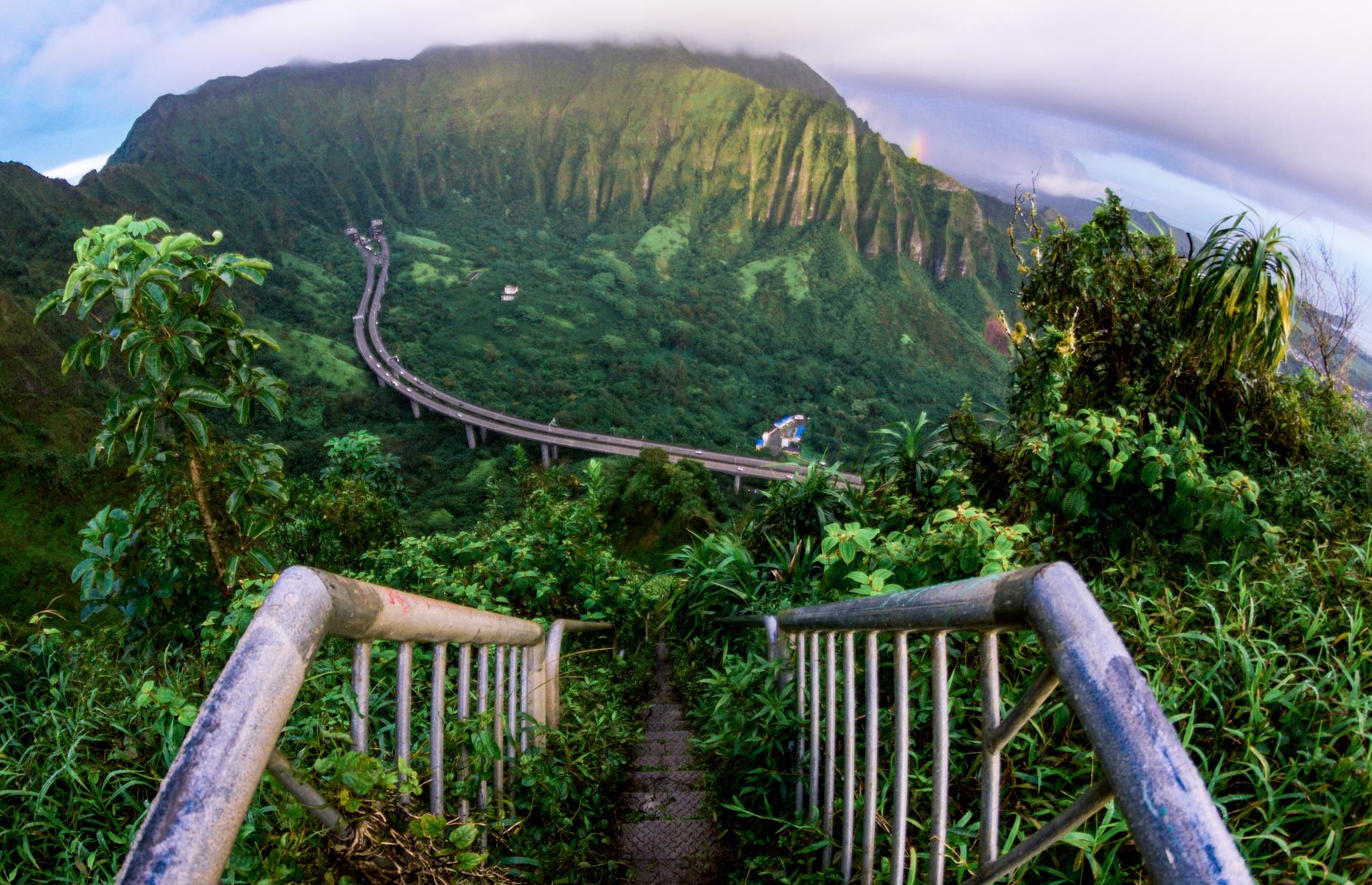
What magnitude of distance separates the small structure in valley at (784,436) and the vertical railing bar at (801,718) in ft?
150

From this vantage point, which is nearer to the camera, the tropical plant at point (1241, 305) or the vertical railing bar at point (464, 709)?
the vertical railing bar at point (464, 709)

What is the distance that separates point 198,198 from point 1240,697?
95.8m

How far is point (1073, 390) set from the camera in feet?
13.3

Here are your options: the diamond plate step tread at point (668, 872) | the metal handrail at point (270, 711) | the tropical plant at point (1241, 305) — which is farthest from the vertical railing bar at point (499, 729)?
the tropical plant at point (1241, 305)

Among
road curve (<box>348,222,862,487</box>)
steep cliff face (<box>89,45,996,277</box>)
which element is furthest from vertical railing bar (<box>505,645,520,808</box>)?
steep cliff face (<box>89,45,996,277</box>)

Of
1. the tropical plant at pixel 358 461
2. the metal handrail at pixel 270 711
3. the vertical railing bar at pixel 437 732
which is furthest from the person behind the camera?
the tropical plant at pixel 358 461

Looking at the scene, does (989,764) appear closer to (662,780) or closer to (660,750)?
(662,780)

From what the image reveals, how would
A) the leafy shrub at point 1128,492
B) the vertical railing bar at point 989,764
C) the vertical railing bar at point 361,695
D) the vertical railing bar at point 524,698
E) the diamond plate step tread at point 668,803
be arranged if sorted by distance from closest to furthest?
1. the vertical railing bar at point 989,764
2. the vertical railing bar at point 361,695
3. the vertical railing bar at point 524,698
4. the diamond plate step tread at point 668,803
5. the leafy shrub at point 1128,492

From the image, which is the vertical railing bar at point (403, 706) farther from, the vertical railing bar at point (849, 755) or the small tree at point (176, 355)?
the small tree at point (176, 355)

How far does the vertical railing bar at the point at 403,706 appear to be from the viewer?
115 cm

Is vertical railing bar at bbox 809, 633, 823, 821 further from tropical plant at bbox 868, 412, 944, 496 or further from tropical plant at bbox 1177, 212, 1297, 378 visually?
tropical plant at bbox 1177, 212, 1297, 378

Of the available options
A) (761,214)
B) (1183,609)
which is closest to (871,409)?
(761,214)

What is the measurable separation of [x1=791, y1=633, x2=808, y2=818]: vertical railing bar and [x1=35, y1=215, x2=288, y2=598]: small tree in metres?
1.81

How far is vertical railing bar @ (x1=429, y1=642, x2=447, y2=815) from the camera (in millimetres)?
1268
